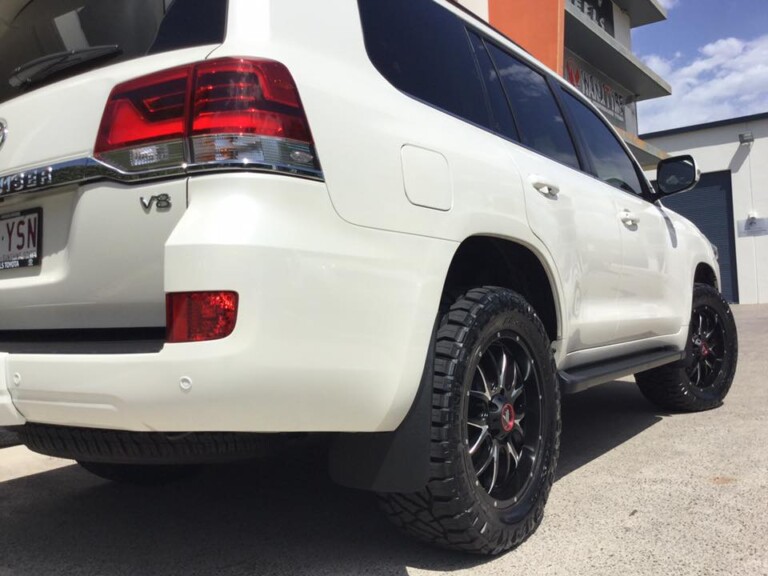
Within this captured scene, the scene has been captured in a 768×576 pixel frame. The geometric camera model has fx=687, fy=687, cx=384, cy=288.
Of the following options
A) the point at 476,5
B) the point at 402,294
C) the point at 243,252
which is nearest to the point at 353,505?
the point at 402,294

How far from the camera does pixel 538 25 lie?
10289 millimetres

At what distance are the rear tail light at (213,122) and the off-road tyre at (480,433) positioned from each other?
71 centimetres

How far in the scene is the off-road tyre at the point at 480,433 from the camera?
1910 millimetres

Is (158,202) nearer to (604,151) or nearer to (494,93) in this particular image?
→ (494,93)

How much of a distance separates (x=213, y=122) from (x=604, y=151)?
8.83ft

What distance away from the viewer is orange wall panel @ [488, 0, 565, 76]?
10.1 m

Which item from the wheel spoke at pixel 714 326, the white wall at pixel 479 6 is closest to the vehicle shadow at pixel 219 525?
the wheel spoke at pixel 714 326

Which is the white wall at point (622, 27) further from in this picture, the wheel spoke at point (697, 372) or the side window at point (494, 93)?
the side window at point (494, 93)

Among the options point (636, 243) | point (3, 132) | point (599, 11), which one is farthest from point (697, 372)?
point (599, 11)

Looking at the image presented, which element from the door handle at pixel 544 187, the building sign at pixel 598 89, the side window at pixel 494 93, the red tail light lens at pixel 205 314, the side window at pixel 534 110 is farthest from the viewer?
the building sign at pixel 598 89

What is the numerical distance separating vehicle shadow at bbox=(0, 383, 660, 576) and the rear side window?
5.05ft

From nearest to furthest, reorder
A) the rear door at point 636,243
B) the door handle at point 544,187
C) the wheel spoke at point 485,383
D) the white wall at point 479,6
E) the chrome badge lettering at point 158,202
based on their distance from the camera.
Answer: the chrome badge lettering at point 158,202 < the wheel spoke at point 485,383 < the door handle at point 544,187 < the rear door at point 636,243 < the white wall at point 479,6

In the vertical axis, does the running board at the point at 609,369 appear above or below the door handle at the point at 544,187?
below

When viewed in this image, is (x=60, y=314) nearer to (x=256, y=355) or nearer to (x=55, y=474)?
(x=256, y=355)
